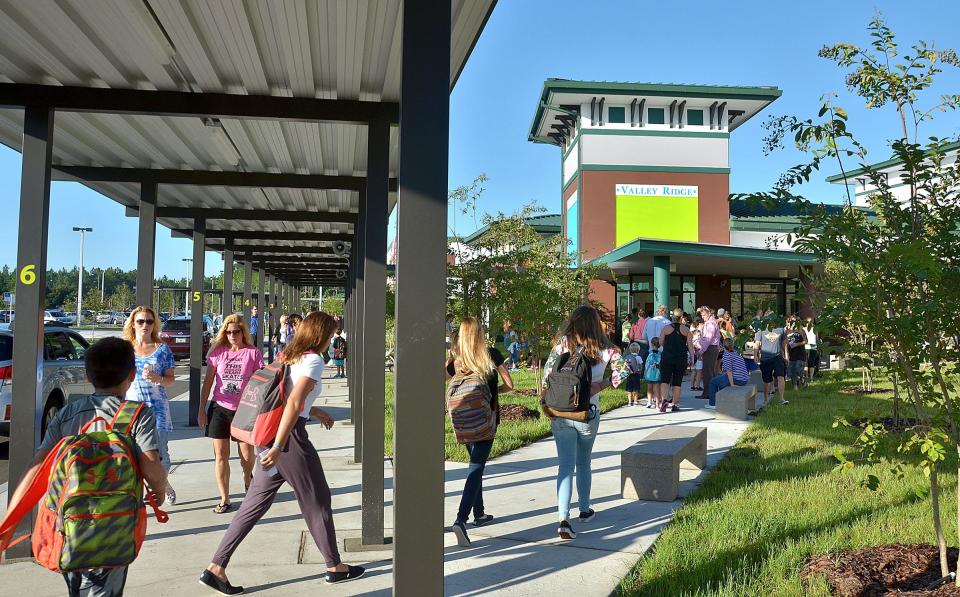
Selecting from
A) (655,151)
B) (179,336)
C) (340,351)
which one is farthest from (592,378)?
(655,151)

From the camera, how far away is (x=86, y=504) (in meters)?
3.10

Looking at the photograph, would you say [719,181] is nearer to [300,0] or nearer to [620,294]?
[620,294]

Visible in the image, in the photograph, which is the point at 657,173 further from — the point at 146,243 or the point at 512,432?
the point at 146,243

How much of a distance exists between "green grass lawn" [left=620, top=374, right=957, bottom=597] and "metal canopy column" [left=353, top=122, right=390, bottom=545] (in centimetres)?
217

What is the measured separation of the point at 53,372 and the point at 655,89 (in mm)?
34127

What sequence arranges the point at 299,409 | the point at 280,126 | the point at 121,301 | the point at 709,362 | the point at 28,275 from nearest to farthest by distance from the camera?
the point at 299,409, the point at 28,275, the point at 280,126, the point at 709,362, the point at 121,301

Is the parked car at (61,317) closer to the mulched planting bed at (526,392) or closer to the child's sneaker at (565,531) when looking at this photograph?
the mulched planting bed at (526,392)

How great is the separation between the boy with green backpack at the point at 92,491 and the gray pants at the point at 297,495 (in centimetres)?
168

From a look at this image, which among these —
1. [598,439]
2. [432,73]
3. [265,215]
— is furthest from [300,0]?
[265,215]

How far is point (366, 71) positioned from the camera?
6.32 metres

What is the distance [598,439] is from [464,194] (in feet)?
30.8

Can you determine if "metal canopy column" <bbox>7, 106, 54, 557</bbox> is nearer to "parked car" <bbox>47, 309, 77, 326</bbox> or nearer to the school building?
the school building

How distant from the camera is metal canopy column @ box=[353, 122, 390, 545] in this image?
6.31 m

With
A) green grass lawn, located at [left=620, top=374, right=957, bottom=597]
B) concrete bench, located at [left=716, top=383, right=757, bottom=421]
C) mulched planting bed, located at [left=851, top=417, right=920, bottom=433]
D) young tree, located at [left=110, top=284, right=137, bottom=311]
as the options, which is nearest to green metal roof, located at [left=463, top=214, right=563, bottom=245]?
concrete bench, located at [left=716, top=383, right=757, bottom=421]
